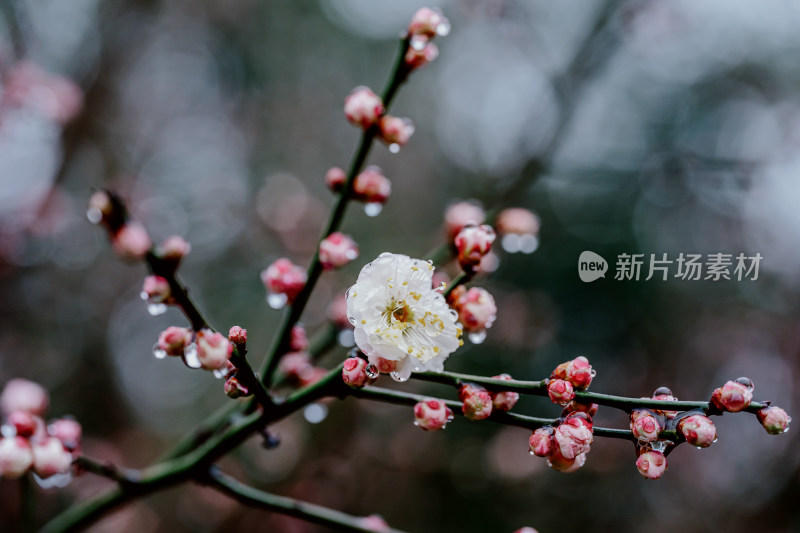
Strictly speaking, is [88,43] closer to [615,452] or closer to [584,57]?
[584,57]

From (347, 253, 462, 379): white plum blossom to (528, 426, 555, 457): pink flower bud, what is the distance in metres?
0.20

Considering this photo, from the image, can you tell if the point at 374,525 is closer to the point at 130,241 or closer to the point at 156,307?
the point at 156,307

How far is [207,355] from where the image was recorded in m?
0.90

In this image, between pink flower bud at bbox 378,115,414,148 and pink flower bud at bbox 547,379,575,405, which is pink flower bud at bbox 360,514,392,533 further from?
pink flower bud at bbox 378,115,414,148

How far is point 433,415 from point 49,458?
771 mm

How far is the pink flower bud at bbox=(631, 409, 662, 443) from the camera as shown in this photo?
0.90 m

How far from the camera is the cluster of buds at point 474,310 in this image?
41.6 inches

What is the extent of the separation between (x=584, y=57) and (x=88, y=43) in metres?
2.82

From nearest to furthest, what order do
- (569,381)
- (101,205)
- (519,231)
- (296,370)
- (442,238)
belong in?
1. (101,205)
2. (569,381)
3. (296,370)
4. (519,231)
5. (442,238)

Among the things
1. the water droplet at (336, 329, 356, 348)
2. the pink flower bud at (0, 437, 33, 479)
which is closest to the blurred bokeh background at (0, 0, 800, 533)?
the water droplet at (336, 329, 356, 348)

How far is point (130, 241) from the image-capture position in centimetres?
87

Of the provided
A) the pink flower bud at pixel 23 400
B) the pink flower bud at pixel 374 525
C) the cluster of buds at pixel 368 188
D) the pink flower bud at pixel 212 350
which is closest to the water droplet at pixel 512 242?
the cluster of buds at pixel 368 188

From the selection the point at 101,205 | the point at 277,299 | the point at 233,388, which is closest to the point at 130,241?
the point at 101,205

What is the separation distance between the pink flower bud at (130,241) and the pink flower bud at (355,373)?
1.20 ft
